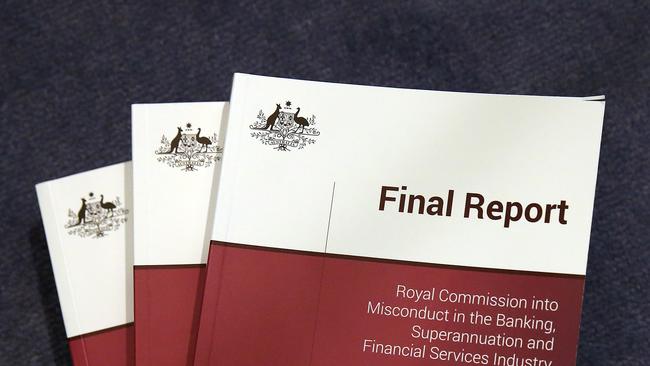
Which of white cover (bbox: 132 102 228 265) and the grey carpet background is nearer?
white cover (bbox: 132 102 228 265)

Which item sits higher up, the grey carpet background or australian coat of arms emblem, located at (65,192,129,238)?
the grey carpet background

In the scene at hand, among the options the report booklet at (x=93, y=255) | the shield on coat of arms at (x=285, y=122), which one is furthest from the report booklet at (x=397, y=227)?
the report booklet at (x=93, y=255)

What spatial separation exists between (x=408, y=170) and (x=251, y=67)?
277 mm

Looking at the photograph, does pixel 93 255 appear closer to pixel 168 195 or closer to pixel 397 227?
pixel 168 195

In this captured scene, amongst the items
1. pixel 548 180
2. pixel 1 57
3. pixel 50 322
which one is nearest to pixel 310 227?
pixel 548 180

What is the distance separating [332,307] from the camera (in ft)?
2.21

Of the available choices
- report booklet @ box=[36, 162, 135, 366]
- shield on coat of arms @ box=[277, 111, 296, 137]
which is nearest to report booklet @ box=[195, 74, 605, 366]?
shield on coat of arms @ box=[277, 111, 296, 137]

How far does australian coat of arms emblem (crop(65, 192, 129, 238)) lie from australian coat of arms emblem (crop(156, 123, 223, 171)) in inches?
3.0

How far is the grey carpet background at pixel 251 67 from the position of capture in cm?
83

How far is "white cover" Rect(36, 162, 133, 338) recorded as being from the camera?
732mm

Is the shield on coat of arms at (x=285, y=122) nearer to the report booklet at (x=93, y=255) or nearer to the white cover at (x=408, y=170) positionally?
the white cover at (x=408, y=170)

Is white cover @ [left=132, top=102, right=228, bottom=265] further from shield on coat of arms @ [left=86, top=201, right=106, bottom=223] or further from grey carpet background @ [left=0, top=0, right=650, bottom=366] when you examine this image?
grey carpet background @ [left=0, top=0, right=650, bottom=366]

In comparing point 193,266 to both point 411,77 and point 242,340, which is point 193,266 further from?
point 411,77

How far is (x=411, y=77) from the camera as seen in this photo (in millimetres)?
854
